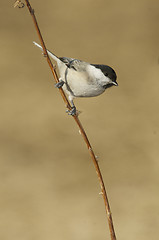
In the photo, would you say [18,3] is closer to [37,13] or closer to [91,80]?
[91,80]

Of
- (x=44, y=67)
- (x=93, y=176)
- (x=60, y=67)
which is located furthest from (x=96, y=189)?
(x=60, y=67)

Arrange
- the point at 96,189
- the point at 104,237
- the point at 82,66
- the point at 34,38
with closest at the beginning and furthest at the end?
1. the point at 82,66
2. the point at 104,237
3. the point at 96,189
4. the point at 34,38

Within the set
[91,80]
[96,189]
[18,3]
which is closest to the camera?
[18,3]

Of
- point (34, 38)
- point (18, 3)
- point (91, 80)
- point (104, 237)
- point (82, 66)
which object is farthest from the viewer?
point (34, 38)

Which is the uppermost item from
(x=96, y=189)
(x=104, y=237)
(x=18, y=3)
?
(x=18, y=3)

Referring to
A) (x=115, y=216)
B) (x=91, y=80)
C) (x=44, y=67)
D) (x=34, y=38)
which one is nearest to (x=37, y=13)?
(x=34, y=38)

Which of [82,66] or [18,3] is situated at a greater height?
[82,66]

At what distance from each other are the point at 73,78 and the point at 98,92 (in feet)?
0.36

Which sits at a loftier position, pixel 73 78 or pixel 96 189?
pixel 73 78

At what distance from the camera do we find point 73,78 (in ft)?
4.48

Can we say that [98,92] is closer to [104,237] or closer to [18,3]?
[18,3]

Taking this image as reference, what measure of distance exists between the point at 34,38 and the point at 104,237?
1710 mm

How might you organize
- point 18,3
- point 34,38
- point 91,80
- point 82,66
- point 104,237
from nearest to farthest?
point 18,3, point 91,80, point 82,66, point 104,237, point 34,38

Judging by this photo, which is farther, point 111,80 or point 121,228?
point 121,228
